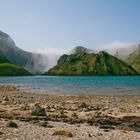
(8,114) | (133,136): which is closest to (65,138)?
(133,136)

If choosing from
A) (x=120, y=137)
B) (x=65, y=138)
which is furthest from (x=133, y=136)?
(x=65, y=138)

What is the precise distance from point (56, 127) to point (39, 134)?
4.33 m

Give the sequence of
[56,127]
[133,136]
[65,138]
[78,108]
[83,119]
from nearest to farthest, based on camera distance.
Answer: [65,138], [133,136], [56,127], [83,119], [78,108]

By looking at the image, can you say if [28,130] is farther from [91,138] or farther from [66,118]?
[66,118]

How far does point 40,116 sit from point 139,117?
982 centimetres

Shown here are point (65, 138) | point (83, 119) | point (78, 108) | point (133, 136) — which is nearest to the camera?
point (65, 138)

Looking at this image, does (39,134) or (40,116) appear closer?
(39,134)

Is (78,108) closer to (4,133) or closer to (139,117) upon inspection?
(139,117)

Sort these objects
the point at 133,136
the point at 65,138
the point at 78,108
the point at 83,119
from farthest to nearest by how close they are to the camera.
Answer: the point at 78,108 → the point at 83,119 → the point at 133,136 → the point at 65,138

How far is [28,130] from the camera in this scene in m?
24.0

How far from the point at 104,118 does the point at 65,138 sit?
12829 millimetres

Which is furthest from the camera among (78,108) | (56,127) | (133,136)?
(78,108)

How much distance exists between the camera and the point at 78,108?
43.2 metres

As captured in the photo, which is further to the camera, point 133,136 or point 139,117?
point 139,117
